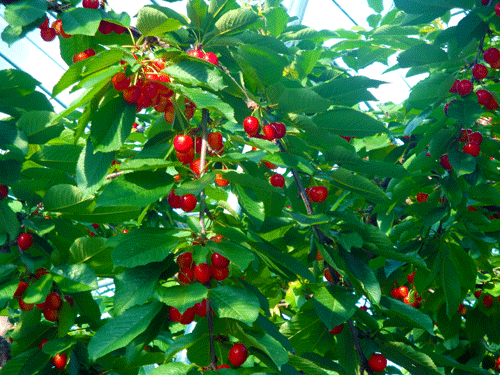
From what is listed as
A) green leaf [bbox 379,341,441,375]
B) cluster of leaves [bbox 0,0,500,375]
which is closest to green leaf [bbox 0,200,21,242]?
cluster of leaves [bbox 0,0,500,375]

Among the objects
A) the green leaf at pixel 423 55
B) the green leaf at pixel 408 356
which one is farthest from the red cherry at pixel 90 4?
the green leaf at pixel 408 356

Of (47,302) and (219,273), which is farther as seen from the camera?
(47,302)

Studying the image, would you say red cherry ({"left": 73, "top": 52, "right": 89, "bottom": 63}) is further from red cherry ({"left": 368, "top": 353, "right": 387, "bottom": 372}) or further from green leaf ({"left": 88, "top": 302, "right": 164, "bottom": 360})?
red cherry ({"left": 368, "top": 353, "right": 387, "bottom": 372})

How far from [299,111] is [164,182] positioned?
40 cm

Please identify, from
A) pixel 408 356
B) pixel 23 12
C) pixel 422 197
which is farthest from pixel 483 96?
pixel 23 12

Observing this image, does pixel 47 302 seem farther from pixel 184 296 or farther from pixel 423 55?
pixel 423 55

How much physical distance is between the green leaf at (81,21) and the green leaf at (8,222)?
0.52m

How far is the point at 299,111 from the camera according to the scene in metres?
1.09

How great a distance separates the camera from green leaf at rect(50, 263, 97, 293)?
3.30ft

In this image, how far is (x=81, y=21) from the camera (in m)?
1.02

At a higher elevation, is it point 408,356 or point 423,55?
point 423,55

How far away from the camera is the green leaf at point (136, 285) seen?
2.55ft

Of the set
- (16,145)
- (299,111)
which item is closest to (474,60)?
(299,111)

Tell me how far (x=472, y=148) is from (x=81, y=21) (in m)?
1.26
